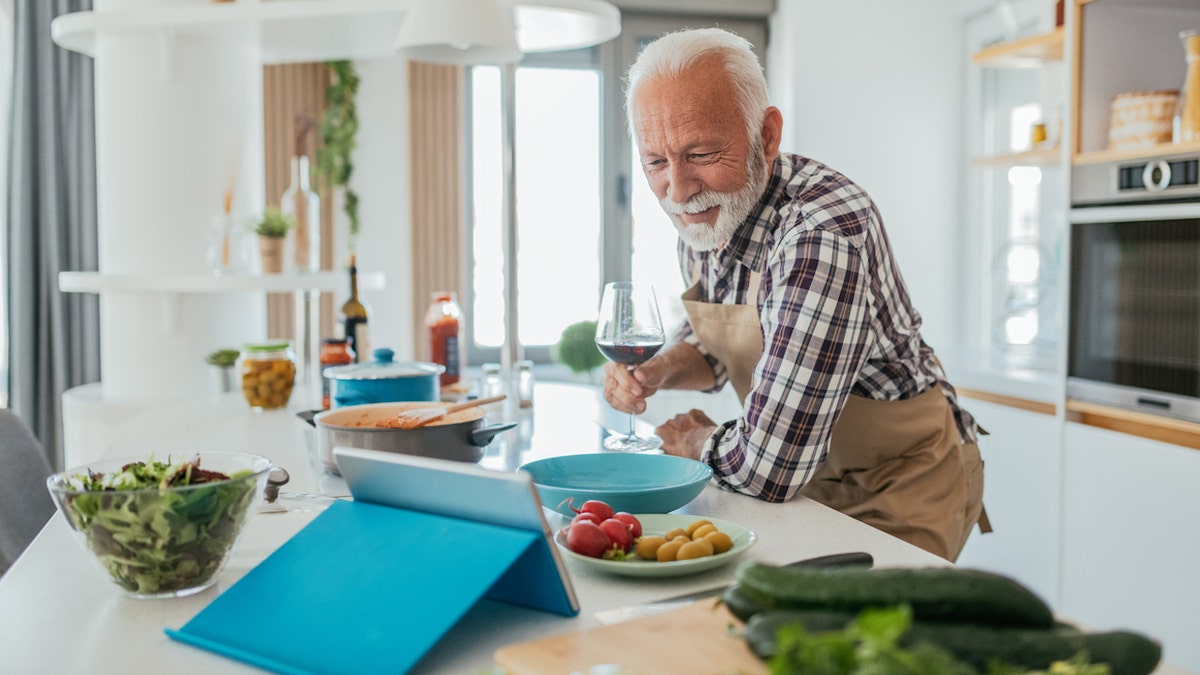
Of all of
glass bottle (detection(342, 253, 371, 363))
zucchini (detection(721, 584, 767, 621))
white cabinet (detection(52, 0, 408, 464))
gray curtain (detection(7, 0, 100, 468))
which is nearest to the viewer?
zucchini (detection(721, 584, 767, 621))

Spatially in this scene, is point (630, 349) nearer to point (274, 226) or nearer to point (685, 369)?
point (685, 369)

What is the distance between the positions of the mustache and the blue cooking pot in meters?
0.52

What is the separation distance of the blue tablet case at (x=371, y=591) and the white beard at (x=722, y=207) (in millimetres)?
893

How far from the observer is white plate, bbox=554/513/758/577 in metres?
1.00

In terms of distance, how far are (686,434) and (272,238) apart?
1.60 meters

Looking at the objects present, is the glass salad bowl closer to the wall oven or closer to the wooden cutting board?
the wooden cutting board

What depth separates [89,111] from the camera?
416cm

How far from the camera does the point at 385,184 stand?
448cm

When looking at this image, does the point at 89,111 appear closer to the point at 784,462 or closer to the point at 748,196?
the point at 748,196

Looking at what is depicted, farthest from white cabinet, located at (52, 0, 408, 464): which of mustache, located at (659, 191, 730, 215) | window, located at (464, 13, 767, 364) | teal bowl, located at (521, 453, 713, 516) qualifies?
teal bowl, located at (521, 453, 713, 516)

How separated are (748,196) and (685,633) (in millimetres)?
1052

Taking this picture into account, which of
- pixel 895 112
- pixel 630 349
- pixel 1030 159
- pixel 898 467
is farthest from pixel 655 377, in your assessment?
pixel 895 112

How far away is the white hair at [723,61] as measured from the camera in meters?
1.63

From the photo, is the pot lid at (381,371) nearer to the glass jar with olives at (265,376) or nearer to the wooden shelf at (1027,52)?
the glass jar with olives at (265,376)
